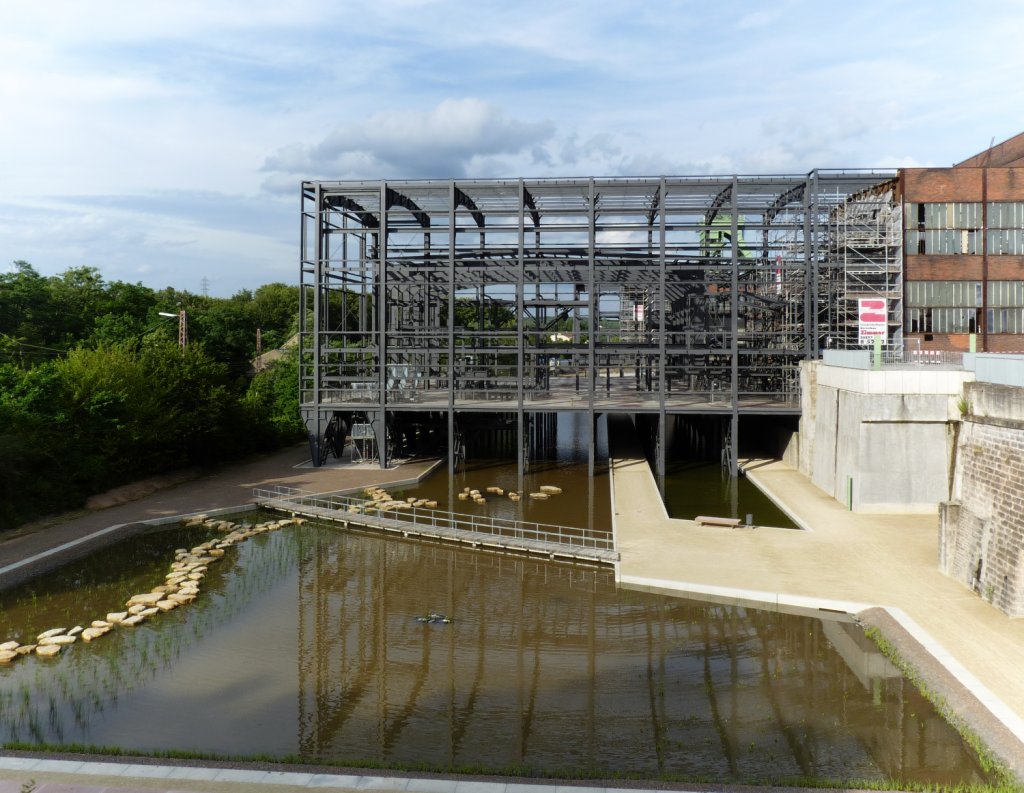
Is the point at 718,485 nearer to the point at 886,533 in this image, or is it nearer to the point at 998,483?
the point at 886,533

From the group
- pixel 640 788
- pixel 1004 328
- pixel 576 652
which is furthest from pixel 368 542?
pixel 1004 328

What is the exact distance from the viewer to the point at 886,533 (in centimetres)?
2800

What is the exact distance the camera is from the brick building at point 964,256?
42.4 metres

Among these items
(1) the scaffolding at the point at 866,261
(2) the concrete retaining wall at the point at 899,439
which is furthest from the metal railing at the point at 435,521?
(1) the scaffolding at the point at 866,261

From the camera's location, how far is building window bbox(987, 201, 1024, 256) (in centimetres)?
4231

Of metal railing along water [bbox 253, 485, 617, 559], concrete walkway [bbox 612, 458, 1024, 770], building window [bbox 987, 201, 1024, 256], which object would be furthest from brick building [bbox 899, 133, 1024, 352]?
metal railing along water [bbox 253, 485, 617, 559]

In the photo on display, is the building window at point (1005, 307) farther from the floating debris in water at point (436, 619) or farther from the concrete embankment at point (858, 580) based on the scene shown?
Result: the floating debris in water at point (436, 619)

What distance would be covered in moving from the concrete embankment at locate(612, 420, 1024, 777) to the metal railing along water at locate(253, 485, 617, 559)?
1498 mm

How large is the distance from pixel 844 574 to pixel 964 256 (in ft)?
90.6

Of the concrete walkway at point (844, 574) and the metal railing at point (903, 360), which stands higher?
the metal railing at point (903, 360)

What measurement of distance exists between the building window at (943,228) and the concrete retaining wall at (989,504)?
21.9 metres

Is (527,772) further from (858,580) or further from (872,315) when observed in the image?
(872,315)

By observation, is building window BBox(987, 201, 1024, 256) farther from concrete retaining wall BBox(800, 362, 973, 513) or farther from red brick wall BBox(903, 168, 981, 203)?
concrete retaining wall BBox(800, 362, 973, 513)

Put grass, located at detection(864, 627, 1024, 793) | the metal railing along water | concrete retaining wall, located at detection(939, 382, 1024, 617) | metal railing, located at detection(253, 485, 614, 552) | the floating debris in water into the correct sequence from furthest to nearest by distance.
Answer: metal railing, located at detection(253, 485, 614, 552) < the metal railing along water < the floating debris in water < concrete retaining wall, located at detection(939, 382, 1024, 617) < grass, located at detection(864, 627, 1024, 793)
